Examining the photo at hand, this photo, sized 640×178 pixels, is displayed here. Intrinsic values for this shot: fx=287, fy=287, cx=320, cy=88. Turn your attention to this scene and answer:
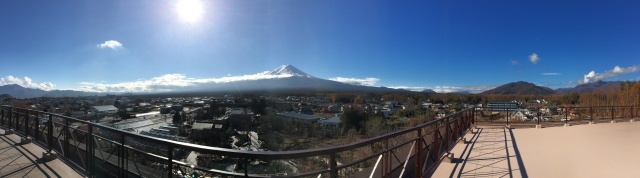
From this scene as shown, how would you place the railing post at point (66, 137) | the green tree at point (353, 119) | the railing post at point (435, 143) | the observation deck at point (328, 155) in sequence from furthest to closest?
the green tree at point (353, 119)
the railing post at point (435, 143)
the railing post at point (66, 137)
the observation deck at point (328, 155)

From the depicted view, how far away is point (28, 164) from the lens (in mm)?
3945

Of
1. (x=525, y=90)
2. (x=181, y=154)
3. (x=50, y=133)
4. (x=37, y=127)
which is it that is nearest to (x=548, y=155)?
(x=181, y=154)

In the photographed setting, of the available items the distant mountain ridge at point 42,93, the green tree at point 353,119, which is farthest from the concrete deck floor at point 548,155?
the distant mountain ridge at point 42,93

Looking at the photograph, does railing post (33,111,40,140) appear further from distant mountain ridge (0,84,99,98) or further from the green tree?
distant mountain ridge (0,84,99,98)

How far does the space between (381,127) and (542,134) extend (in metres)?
17.3

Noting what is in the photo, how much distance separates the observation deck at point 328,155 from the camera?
2.05 m

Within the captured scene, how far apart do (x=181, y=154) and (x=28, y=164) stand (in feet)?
10.9

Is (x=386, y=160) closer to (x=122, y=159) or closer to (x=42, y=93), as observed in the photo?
(x=122, y=159)

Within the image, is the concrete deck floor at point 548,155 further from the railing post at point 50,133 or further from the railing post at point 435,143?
the railing post at point 50,133

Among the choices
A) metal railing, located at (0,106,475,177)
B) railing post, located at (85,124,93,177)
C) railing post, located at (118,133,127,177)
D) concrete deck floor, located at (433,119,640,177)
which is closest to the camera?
metal railing, located at (0,106,475,177)

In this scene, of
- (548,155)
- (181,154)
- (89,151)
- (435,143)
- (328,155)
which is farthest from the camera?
(548,155)

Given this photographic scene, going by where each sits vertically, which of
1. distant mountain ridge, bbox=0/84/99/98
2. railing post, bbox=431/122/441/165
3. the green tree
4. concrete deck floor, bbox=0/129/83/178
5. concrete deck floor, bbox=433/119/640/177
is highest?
distant mountain ridge, bbox=0/84/99/98

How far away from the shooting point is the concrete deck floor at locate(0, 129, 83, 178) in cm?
353

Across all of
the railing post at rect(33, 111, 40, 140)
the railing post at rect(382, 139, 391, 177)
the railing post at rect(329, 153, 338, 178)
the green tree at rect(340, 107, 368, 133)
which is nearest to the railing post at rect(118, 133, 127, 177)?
the railing post at rect(329, 153, 338, 178)
